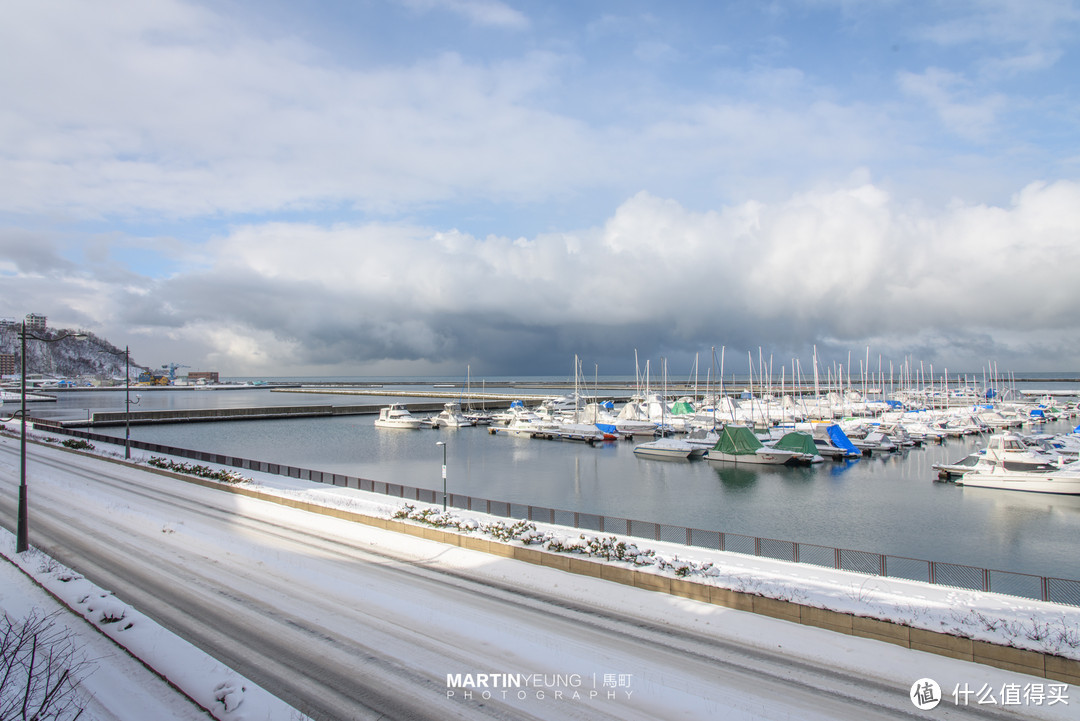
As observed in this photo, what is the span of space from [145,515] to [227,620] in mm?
16531

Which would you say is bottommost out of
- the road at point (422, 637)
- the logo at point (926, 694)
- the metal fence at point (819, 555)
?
the metal fence at point (819, 555)

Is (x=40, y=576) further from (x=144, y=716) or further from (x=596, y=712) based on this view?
(x=596, y=712)

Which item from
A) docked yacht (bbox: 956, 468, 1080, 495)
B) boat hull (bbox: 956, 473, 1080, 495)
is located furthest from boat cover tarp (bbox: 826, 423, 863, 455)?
boat hull (bbox: 956, 473, 1080, 495)

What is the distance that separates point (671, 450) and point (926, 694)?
2272 inches

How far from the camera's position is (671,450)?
7000 cm

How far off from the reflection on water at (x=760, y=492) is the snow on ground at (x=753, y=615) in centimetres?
1595

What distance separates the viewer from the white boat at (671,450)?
69.9m

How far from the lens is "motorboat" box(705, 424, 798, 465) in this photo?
64.1 meters

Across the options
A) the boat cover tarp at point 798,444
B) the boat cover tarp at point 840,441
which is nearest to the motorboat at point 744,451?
the boat cover tarp at point 798,444

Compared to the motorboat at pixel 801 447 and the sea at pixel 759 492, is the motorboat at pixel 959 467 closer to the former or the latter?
the sea at pixel 759 492

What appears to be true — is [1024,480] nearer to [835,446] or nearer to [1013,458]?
[1013,458]

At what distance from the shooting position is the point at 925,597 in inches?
699

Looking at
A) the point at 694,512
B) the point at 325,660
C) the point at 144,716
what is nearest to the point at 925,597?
the point at 325,660

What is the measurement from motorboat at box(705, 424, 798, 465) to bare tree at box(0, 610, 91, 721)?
197 ft
